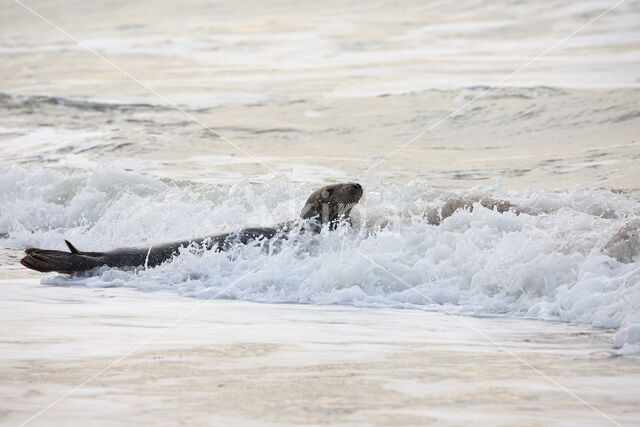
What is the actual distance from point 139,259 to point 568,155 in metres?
7.90

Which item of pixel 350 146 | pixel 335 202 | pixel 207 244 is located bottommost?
pixel 207 244

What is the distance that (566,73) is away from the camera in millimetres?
19719

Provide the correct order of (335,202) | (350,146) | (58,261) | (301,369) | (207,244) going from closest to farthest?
(301,369) < (58,261) < (207,244) < (335,202) < (350,146)

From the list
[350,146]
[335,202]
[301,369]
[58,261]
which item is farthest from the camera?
[350,146]

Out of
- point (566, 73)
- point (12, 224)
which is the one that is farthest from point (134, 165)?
point (566, 73)

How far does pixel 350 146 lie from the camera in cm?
1684

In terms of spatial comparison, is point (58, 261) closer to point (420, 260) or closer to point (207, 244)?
point (207, 244)

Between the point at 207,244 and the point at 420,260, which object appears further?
the point at 207,244

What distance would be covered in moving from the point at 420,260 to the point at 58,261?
327 centimetres

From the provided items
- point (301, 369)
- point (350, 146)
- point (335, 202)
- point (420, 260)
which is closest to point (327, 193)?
point (335, 202)

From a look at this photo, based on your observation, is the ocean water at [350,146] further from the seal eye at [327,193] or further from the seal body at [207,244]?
the seal eye at [327,193]

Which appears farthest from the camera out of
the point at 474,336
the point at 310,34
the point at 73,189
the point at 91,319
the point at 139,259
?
the point at 310,34

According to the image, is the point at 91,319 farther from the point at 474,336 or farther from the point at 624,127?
the point at 624,127

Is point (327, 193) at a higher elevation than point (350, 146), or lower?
lower
